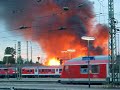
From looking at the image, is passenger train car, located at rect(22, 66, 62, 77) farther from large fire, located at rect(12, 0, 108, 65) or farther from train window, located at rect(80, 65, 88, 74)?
train window, located at rect(80, 65, 88, 74)

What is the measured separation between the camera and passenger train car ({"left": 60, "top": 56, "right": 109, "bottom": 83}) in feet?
160

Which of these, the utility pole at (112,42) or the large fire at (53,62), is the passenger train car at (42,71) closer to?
the large fire at (53,62)

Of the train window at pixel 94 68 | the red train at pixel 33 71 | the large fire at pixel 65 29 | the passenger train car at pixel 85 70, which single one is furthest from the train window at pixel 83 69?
the red train at pixel 33 71

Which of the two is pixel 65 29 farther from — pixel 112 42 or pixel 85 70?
pixel 112 42

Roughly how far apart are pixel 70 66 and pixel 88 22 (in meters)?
28.7

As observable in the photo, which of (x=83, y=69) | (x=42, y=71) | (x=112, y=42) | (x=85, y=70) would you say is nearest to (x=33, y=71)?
(x=42, y=71)

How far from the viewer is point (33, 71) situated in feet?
278

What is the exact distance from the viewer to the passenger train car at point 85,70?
48719 mm

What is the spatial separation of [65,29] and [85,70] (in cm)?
1965

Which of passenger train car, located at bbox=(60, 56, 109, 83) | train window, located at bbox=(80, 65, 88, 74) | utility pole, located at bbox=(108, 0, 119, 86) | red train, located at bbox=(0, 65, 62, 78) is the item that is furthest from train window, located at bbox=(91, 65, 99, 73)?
red train, located at bbox=(0, 65, 62, 78)

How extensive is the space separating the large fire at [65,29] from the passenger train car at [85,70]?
1605 cm

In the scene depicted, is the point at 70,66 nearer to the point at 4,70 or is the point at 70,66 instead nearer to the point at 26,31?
the point at 26,31

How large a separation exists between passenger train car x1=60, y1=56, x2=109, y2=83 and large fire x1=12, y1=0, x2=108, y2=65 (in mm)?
16054

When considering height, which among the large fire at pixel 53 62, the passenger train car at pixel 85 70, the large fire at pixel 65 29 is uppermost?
the large fire at pixel 65 29
